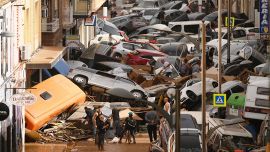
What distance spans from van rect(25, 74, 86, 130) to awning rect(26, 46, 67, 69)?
2.52 feet

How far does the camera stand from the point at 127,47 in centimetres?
6381

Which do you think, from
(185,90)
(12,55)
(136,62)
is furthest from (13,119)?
(136,62)

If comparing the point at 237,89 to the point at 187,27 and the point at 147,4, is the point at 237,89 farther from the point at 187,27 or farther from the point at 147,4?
the point at 147,4

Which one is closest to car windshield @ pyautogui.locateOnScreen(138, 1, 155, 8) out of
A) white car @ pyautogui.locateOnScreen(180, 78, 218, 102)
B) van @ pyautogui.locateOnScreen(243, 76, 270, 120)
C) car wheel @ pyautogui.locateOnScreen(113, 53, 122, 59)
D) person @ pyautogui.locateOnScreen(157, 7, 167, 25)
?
person @ pyautogui.locateOnScreen(157, 7, 167, 25)

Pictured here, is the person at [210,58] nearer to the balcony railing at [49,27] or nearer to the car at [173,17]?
the balcony railing at [49,27]

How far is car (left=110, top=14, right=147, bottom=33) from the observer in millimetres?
83312

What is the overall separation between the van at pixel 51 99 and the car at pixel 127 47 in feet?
57.1

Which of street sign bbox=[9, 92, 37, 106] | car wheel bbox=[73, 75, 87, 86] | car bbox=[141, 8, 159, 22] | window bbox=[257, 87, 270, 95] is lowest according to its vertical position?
car wheel bbox=[73, 75, 87, 86]

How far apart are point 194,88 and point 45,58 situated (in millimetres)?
6235

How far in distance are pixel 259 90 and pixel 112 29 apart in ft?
128

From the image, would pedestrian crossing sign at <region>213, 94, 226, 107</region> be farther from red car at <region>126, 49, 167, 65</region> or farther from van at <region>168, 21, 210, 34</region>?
van at <region>168, 21, 210, 34</region>

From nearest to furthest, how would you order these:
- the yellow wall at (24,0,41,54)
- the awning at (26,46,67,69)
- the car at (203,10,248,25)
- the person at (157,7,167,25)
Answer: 1. the yellow wall at (24,0,41,54)
2. the awning at (26,46,67,69)
3. the car at (203,10,248,25)
4. the person at (157,7,167,25)

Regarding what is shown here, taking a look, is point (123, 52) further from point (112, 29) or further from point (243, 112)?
point (243, 112)

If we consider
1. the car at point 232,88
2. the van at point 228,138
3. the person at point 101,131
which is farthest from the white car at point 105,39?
the van at point 228,138
